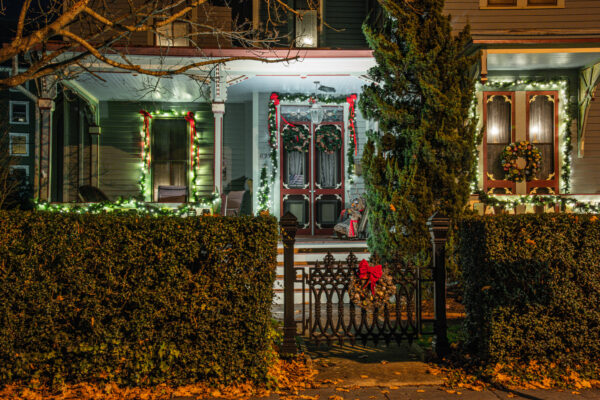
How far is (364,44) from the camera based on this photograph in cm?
1271

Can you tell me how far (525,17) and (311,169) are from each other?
6381 millimetres

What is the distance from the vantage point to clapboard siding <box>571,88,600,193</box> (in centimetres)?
1023

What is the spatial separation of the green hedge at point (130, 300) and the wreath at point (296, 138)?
813 cm

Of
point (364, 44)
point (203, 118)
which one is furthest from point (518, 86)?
point (203, 118)

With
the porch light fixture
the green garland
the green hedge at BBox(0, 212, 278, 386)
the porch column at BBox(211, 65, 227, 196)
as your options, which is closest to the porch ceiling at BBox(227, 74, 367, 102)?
the porch light fixture

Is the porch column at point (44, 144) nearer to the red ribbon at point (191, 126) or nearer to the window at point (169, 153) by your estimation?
the window at point (169, 153)

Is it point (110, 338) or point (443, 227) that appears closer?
point (110, 338)

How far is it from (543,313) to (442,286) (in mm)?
1039

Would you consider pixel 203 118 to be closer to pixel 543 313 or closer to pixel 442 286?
pixel 442 286

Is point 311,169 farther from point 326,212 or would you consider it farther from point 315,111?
point 315,111

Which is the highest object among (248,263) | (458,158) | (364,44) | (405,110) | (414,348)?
(364,44)

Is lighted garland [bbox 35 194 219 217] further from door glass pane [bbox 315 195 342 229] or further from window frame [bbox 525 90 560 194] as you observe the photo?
window frame [bbox 525 90 560 194]

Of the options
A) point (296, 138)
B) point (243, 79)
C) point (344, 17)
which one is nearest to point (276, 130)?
point (296, 138)

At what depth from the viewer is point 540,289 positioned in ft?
14.0
